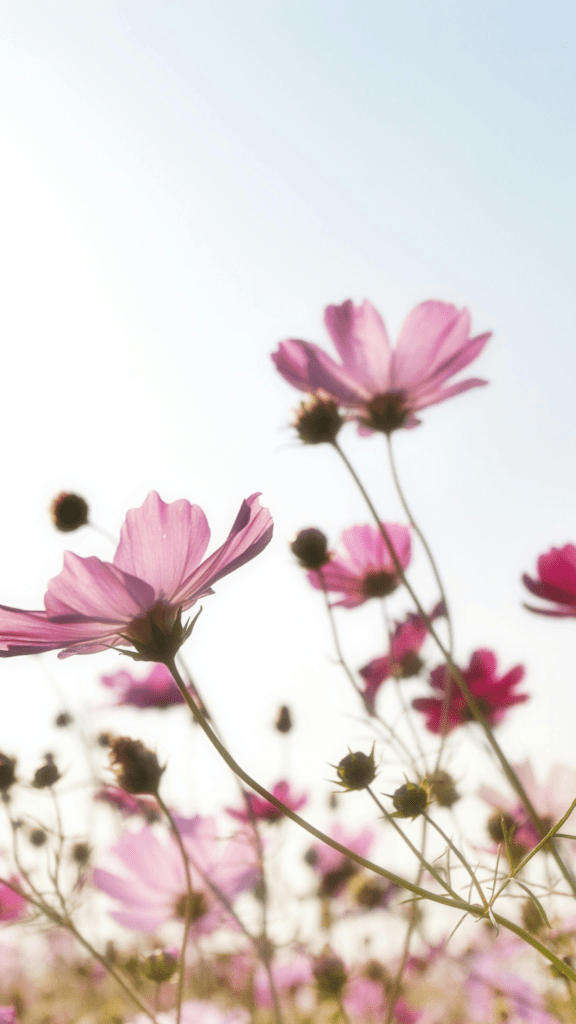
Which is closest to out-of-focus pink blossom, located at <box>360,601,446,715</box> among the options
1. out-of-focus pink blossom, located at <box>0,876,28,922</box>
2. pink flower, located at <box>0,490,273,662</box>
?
pink flower, located at <box>0,490,273,662</box>

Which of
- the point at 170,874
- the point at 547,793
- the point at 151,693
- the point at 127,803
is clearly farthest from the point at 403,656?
the point at 127,803

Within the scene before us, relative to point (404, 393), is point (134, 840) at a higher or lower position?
lower

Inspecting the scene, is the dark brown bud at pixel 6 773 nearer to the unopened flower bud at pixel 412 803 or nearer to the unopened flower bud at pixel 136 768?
the unopened flower bud at pixel 136 768

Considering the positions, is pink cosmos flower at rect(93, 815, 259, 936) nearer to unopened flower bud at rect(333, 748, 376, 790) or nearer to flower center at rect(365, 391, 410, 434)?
unopened flower bud at rect(333, 748, 376, 790)

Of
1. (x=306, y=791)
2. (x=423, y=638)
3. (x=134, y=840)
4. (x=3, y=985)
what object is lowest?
(x=3, y=985)

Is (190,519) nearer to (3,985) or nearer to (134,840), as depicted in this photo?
(134,840)

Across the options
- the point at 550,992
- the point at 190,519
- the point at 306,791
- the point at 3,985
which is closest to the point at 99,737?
the point at 306,791

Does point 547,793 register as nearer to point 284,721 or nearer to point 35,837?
point 284,721
